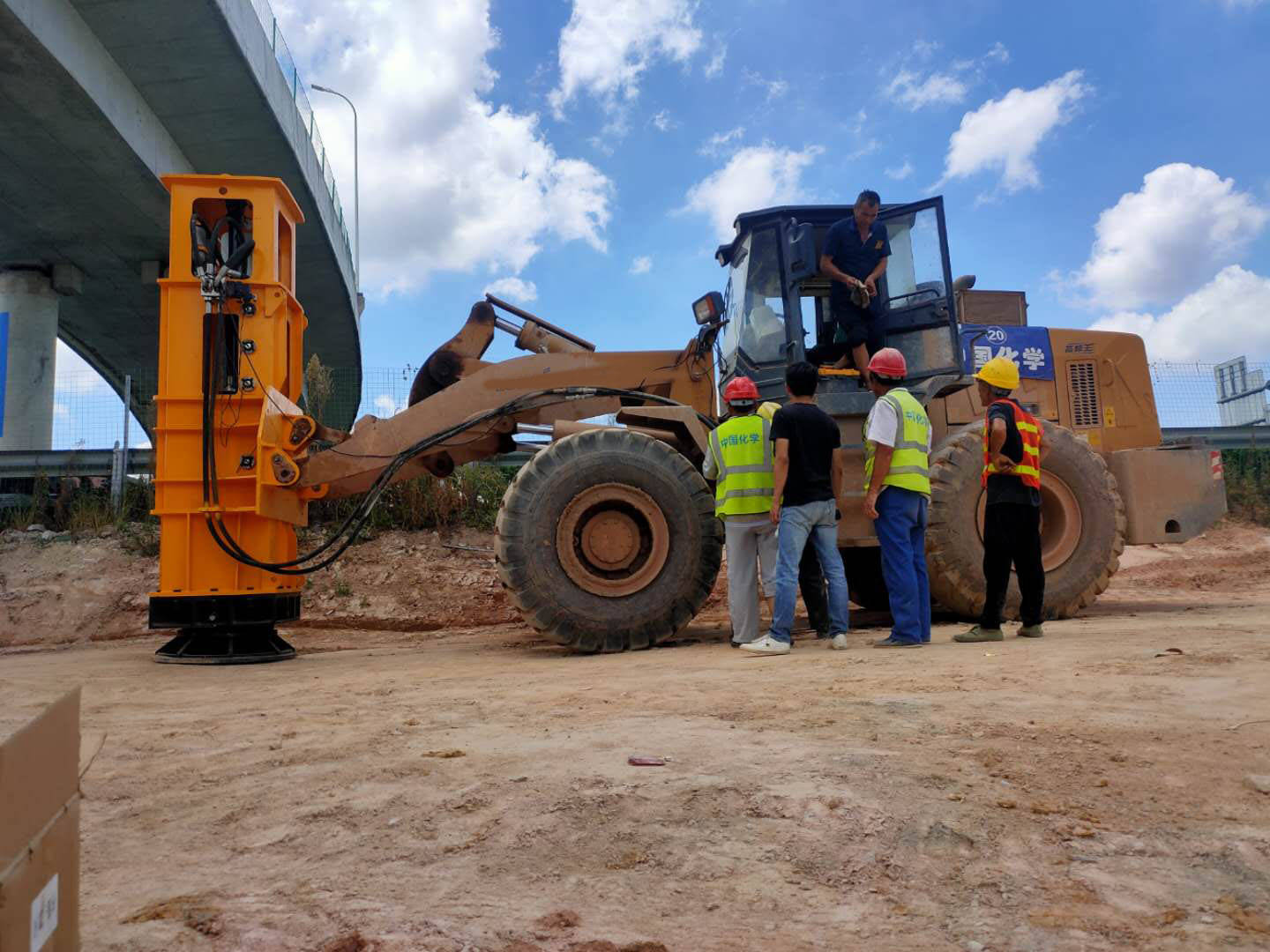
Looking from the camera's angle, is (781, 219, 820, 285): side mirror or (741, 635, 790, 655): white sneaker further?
(781, 219, 820, 285): side mirror

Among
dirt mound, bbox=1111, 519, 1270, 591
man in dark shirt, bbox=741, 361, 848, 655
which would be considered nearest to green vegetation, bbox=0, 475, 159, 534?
man in dark shirt, bbox=741, 361, 848, 655

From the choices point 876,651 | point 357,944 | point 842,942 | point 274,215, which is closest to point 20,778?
point 357,944

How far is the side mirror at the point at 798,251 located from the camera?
22.2 feet

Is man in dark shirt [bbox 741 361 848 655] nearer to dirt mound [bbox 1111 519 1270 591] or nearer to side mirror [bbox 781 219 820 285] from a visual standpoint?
side mirror [bbox 781 219 820 285]

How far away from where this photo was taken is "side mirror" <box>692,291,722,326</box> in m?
7.07

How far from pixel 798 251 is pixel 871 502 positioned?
82.8 inches

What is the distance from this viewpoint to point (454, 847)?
2.18 metres

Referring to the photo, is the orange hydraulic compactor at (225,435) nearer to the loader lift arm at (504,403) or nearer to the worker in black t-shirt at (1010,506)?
the loader lift arm at (504,403)

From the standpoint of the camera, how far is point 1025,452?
575cm

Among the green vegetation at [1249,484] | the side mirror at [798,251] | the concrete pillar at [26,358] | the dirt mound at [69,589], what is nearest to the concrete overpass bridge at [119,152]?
the concrete pillar at [26,358]

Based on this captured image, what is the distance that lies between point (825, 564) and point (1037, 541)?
4.28ft

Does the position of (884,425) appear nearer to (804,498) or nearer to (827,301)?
(804,498)

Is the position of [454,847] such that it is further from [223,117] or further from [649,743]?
[223,117]

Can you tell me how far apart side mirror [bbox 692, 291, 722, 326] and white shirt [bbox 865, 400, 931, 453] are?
66.0 inches
